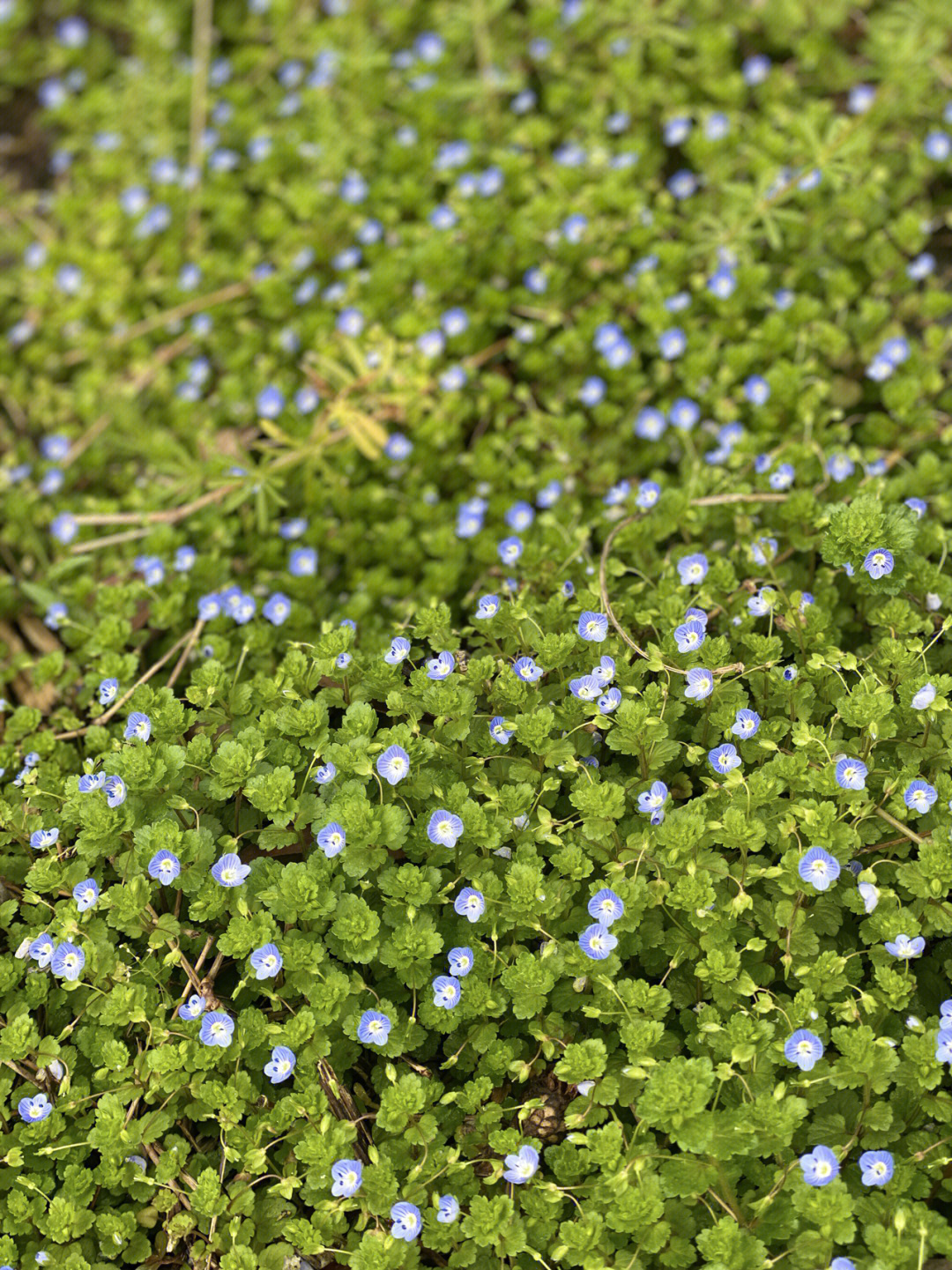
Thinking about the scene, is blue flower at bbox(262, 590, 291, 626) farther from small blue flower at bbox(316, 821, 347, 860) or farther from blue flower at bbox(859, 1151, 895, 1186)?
blue flower at bbox(859, 1151, 895, 1186)

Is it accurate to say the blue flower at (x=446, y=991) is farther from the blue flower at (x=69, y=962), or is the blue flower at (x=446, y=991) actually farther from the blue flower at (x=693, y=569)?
the blue flower at (x=693, y=569)

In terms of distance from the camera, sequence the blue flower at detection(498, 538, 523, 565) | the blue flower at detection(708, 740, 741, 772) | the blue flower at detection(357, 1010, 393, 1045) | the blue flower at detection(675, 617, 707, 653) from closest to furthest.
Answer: the blue flower at detection(357, 1010, 393, 1045), the blue flower at detection(708, 740, 741, 772), the blue flower at detection(675, 617, 707, 653), the blue flower at detection(498, 538, 523, 565)

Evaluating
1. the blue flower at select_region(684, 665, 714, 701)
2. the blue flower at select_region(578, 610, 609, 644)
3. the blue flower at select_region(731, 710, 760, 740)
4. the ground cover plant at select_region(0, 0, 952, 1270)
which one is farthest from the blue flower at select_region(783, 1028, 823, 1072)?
the blue flower at select_region(578, 610, 609, 644)

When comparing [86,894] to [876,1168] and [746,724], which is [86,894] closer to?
[746,724]

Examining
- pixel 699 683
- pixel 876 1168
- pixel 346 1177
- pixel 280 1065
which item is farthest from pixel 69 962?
pixel 876 1168

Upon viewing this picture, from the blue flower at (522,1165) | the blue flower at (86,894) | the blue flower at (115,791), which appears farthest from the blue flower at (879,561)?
the blue flower at (86,894)

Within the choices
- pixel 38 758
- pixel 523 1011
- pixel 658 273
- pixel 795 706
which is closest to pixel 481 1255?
pixel 523 1011
